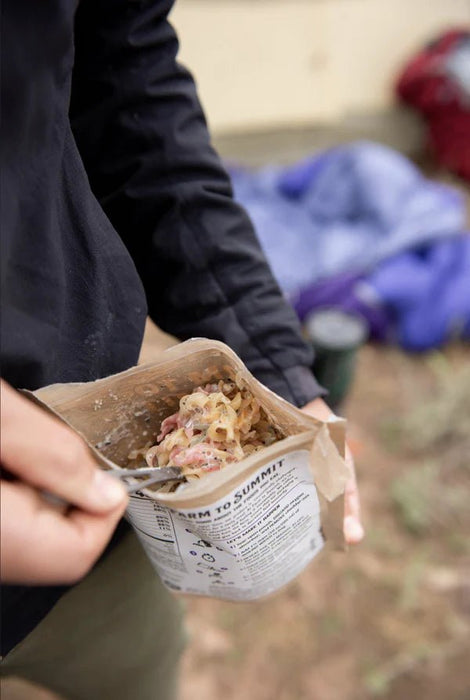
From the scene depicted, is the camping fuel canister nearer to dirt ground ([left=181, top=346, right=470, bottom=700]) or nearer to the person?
dirt ground ([left=181, top=346, right=470, bottom=700])

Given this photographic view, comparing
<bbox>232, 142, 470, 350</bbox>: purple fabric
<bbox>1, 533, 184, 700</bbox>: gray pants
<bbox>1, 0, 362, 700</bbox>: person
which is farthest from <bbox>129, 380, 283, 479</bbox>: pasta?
<bbox>232, 142, 470, 350</bbox>: purple fabric

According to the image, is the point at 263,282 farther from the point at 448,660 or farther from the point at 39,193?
the point at 448,660

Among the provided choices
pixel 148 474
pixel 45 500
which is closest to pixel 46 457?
pixel 45 500

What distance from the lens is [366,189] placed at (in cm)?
309

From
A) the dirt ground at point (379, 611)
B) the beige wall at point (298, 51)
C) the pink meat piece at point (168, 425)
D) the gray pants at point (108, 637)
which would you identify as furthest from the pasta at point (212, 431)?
the beige wall at point (298, 51)

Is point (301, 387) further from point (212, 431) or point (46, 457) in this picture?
point (46, 457)

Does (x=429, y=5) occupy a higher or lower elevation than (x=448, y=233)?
higher

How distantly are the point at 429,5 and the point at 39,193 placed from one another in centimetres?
406

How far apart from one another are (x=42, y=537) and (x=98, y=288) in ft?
1.02

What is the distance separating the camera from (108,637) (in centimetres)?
92

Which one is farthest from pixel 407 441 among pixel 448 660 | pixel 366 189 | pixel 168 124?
pixel 168 124

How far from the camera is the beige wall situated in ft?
10.4

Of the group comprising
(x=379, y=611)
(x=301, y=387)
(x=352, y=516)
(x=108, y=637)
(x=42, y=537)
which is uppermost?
(x=42, y=537)

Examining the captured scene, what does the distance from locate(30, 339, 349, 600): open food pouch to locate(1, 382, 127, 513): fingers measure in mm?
135
